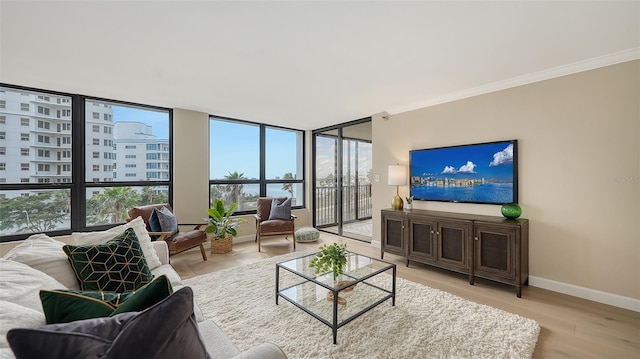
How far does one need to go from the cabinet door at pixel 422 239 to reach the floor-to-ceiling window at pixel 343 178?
6.17ft

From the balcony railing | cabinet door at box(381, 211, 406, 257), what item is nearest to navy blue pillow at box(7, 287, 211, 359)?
cabinet door at box(381, 211, 406, 257)

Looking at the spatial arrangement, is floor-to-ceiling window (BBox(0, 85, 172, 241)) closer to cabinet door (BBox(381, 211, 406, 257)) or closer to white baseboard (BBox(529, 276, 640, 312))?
cabinet door (BBox(381, 211, 406, 257))

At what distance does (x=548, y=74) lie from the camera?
9.03ft

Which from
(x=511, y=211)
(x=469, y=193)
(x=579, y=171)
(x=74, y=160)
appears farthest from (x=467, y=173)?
(x=74, y=160)

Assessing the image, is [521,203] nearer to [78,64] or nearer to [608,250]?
[608,250]

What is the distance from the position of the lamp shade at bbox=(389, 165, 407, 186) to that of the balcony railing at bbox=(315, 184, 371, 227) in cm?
206

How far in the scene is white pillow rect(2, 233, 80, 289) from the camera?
1446mm

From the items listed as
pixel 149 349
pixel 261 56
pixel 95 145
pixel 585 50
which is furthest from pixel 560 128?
pixel 95 145

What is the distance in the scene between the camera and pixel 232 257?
3.94m

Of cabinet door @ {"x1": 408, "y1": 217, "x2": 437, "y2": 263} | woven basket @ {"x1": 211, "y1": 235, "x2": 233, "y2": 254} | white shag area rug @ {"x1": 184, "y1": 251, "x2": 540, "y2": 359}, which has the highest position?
cabinet door @ {"x1": 408, "y1": 217, "x2": 437, "y2": 263}

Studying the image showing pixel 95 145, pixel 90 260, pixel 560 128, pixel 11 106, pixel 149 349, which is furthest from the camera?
pixel 95 145

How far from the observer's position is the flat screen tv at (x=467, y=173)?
3.05 m

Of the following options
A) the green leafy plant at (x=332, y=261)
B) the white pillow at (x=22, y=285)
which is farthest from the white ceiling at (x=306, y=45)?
the green leafy plant at (x=332, y=261)

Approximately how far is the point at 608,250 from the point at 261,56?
12.8ft
